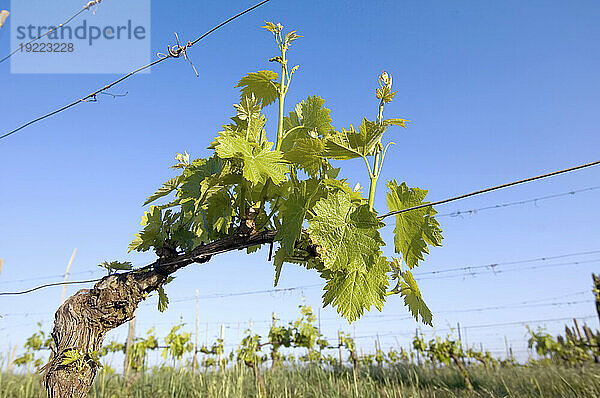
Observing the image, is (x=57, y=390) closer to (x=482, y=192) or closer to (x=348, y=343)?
(x=482, y=192)

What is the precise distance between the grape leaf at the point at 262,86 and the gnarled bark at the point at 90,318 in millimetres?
484

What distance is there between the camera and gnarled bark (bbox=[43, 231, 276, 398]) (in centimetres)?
117

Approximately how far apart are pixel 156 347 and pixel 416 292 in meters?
5.42

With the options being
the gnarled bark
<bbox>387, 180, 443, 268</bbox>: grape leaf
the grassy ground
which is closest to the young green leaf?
the gnarled bark

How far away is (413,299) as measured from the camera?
102cm

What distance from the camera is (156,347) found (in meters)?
5.61

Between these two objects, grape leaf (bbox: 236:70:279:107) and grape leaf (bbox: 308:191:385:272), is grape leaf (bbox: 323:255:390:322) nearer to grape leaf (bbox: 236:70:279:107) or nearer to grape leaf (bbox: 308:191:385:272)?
grape leaf (bbox: 308:191:385:272)

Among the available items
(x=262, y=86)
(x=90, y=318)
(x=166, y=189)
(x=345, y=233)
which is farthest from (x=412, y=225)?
(x=90, y=318)

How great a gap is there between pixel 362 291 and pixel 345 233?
4.9 inches

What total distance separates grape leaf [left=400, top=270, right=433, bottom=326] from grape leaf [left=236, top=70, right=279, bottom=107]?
0.56 metres

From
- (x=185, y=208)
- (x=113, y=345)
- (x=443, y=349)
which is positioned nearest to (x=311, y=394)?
(x=113, y=345)

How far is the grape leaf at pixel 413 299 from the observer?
3.27ft

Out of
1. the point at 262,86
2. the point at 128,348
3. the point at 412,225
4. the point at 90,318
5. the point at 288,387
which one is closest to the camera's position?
the point at 412,225

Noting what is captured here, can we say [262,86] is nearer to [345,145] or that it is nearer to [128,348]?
[345,145]
